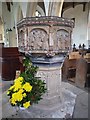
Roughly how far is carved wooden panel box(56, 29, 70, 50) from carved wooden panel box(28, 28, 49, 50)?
0.14 m

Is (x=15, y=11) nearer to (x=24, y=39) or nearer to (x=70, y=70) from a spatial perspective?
(x=70, y=70)

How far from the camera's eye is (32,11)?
19.6 ft

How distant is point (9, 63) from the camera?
374 cm

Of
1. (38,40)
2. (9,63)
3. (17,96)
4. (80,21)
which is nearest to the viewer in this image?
(17,96)

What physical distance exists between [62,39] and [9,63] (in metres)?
2.18

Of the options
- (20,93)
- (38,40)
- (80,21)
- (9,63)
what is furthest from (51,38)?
(80,21)

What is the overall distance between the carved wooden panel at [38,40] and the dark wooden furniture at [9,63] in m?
2.00

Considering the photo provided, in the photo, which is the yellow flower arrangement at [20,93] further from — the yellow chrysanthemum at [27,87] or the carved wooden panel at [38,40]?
the carved wooden panel at [38,40]

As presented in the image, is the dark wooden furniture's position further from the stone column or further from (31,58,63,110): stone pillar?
the stone column

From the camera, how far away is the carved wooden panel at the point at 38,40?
176 centimetres

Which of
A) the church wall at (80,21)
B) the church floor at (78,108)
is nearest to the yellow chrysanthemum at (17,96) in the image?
the church floor at (78,108)

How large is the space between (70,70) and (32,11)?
130 inches

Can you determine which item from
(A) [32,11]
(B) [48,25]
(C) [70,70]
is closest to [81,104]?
(B) [48,25]

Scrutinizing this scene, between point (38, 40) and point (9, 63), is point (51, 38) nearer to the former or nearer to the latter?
point (38, 40)
